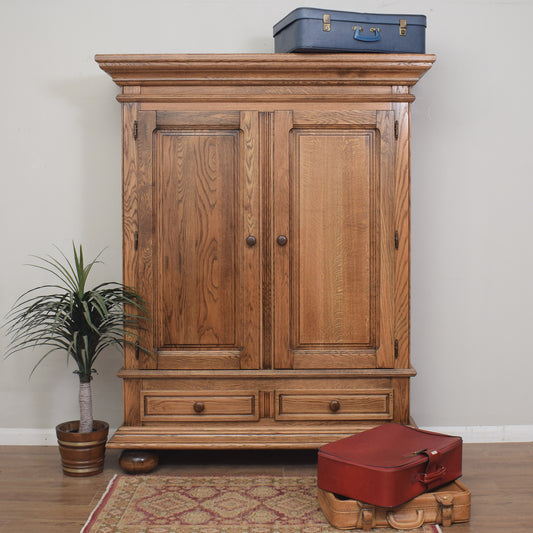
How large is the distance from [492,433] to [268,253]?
59.9 inches

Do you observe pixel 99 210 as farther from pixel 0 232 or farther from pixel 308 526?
pixel 308 526

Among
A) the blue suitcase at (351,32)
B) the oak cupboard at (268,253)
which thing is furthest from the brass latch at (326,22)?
the oak cupboard at (268,253)

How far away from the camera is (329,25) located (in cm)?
256

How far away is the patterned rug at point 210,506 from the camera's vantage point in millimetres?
2168

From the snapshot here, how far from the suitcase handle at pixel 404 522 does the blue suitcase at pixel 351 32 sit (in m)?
1.81

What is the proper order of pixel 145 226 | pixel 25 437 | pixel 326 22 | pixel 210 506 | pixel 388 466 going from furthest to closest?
1. pixel 25 437
2. pixel 145 226
3. pixel 326 22
4. pixel 210 506
5. pixel 388 466

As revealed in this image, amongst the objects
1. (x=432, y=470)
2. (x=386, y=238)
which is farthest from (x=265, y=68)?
(x=432, y=470)

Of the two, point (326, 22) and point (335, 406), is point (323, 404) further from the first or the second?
point (326, 22)

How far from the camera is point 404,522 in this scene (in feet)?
7.14

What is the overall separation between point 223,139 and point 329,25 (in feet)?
2.08

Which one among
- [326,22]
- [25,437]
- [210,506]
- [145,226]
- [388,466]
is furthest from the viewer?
[25,437]

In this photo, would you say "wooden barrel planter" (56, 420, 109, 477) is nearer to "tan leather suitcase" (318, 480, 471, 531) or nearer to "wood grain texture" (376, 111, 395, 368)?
"tan leather suitcase" (318, 480, 471, 531)

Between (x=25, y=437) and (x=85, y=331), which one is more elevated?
(x=85, y=331)

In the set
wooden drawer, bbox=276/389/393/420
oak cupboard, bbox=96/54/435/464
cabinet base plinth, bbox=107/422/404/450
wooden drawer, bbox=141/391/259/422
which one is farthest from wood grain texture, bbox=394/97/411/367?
wooden drawer, bbox=141/391/259/422
